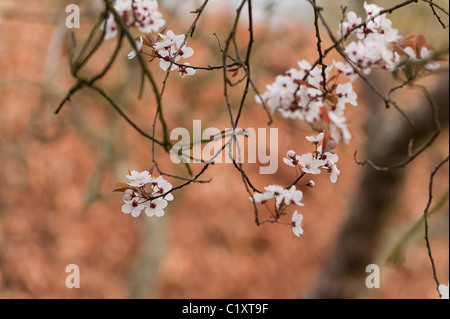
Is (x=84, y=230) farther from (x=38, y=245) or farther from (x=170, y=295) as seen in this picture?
(x=170, y=295)

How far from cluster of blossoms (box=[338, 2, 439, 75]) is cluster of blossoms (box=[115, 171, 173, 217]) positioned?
0.56 metres

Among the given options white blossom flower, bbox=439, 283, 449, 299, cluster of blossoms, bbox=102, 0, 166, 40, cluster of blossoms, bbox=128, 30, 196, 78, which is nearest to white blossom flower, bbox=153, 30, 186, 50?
cluster of blossoms, bbox=128, 30, 196, 78

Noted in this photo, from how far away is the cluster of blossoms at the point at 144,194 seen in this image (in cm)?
98

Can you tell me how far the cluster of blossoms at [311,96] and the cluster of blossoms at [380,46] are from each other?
8cm

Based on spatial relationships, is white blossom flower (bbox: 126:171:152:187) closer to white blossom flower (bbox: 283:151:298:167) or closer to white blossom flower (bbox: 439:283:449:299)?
white blossom flower (bbox: 283:151:298:167)

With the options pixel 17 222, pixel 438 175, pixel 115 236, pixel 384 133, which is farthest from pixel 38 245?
pixel 438 175

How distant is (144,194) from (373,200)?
2174 millimetres

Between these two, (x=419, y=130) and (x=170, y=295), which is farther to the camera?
(x=170, y=295)

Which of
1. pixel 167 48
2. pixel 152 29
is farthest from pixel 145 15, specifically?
pixel 167 48

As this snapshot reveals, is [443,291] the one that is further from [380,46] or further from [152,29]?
[152,29]

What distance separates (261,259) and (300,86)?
557 centimetres

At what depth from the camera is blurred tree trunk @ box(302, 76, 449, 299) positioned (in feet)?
8.03

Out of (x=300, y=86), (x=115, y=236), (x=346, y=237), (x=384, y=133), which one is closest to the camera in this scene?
(x=300, y=86)

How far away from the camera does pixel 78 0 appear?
2.76 metres
